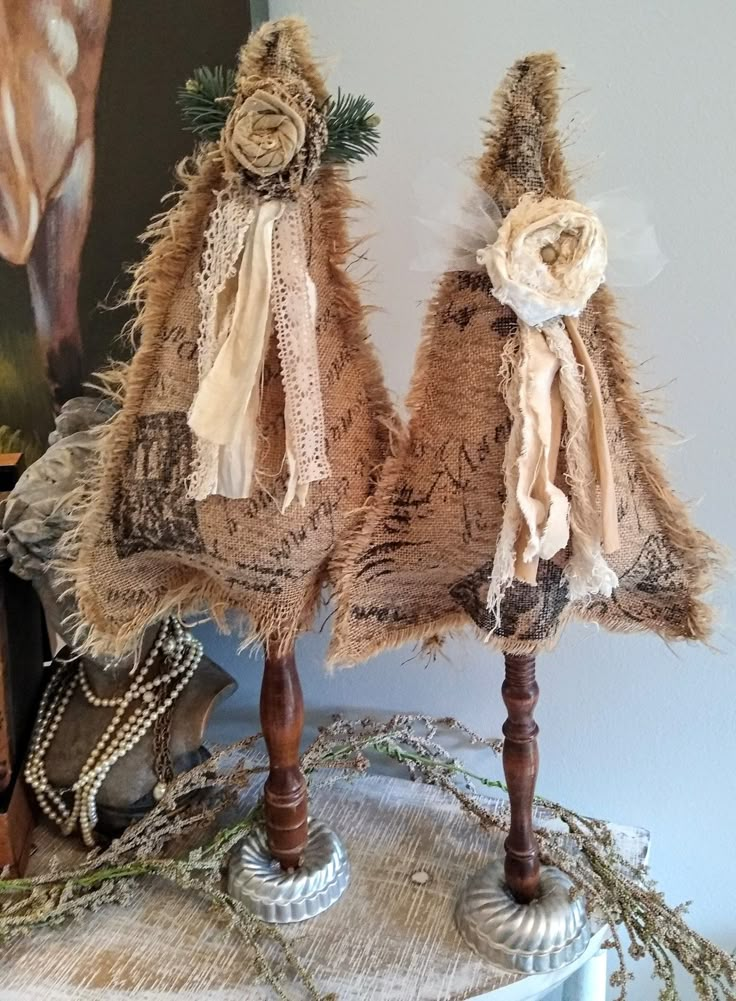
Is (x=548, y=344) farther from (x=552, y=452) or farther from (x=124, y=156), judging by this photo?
(x=124, y=156)

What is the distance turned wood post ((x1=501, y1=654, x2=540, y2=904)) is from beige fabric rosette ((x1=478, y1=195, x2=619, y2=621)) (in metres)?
0.13

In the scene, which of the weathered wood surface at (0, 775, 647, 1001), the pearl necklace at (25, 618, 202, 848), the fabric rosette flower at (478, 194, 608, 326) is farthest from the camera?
the pearl necklace at (25, 618, 202, 848)

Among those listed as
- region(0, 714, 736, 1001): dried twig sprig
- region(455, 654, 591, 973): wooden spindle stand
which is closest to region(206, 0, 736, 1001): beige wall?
region(0, 714, 736, 1001): dried twig sprig

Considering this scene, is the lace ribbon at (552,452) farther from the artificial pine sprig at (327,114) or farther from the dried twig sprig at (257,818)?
the dried twig sprig at (257,818)

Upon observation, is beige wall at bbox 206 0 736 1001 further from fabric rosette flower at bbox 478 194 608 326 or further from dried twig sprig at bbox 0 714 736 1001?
fabric rosette flower at bbox 478 194 608 326

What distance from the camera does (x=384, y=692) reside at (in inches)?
30.5

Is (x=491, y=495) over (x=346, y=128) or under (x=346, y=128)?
under

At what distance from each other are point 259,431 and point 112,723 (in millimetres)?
326

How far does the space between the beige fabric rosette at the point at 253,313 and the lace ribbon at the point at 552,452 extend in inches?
4.4

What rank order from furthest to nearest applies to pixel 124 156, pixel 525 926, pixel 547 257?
pixel 124 156 < pixel 525 926 < pixel 547 257

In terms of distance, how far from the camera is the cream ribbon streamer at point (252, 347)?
1.45ft

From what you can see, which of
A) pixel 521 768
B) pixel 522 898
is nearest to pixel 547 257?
pixel 521 768

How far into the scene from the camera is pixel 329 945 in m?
0.58

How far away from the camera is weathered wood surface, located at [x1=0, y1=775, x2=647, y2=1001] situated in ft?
1.80
